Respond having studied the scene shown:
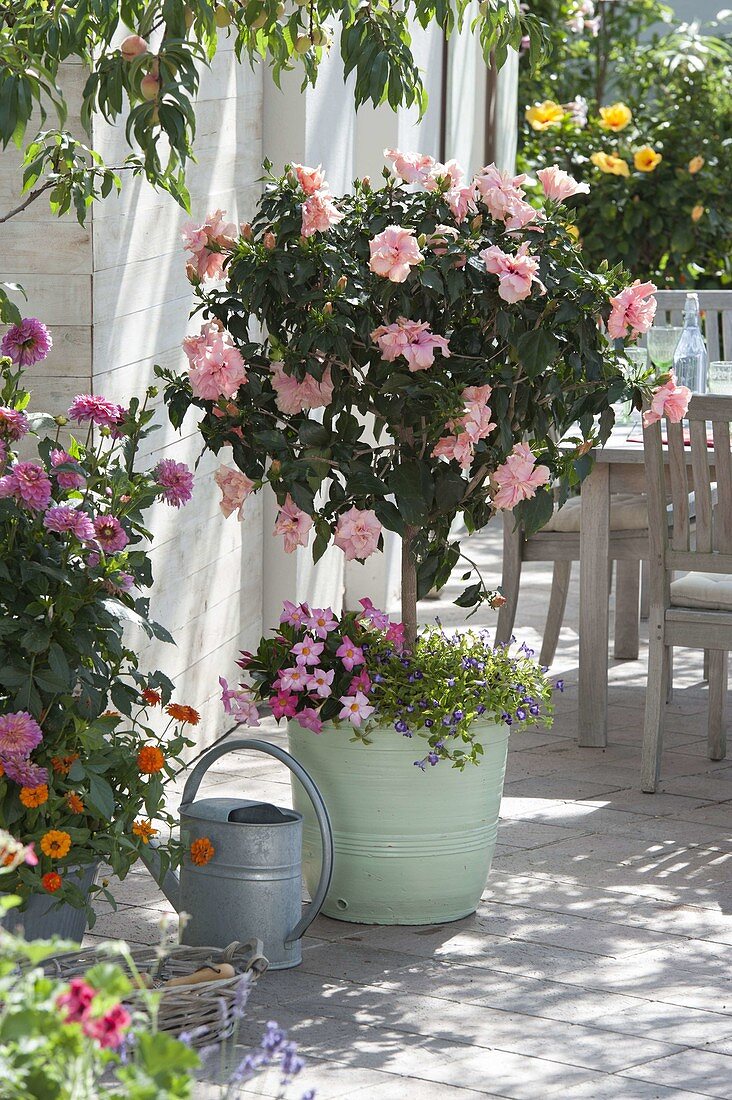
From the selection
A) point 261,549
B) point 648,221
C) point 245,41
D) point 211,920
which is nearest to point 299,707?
point 211,920

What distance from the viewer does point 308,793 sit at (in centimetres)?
313

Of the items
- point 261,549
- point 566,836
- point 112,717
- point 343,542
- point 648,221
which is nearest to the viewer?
point 112,717

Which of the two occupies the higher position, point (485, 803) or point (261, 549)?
point (261, 549)

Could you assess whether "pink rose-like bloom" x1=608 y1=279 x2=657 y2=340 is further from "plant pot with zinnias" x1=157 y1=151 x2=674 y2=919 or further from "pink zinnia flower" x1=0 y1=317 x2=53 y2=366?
"pink zinnia flower" x1=0 y1=317 x2=53 y2=366

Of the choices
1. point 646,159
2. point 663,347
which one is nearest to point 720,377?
point 663,347

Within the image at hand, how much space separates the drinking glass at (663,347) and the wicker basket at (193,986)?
2.57 metres

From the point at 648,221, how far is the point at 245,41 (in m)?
6.35

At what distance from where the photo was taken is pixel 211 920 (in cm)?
305

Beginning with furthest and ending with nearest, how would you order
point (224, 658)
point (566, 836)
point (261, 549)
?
1. point (261, 549)
2. point (224, 658)
3. point (566, 836)

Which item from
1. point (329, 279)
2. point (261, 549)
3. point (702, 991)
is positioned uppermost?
point (329, 279)

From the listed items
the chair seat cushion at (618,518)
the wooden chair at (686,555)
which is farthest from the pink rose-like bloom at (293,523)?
the chair seat cushion at (618,518)

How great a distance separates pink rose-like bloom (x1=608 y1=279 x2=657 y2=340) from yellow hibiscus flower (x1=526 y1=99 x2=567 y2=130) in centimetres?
624

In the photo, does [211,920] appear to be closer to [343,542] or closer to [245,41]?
[343,542]

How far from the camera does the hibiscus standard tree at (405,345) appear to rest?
303 cm
